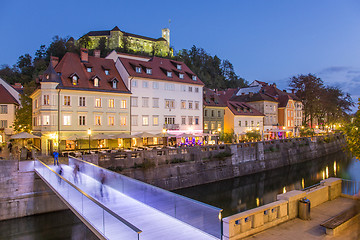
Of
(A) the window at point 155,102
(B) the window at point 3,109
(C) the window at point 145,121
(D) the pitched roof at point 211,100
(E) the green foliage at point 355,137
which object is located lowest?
(E) the green foliage at point 355,137

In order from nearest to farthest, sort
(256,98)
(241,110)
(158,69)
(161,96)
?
(161,96)
(158,69)
(241,110)
(256,98)

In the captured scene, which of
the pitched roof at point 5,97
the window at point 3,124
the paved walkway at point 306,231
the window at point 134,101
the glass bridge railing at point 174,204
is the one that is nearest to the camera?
the glass bridge railing at point 174,204

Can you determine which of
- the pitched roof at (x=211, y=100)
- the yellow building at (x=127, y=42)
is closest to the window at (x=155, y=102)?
the pitched roof at (x=211, y=100)

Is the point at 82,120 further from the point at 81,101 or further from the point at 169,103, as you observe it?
the point at 169,103

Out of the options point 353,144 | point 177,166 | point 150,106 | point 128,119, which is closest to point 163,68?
point 150,106

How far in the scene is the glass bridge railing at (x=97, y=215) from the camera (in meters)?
7.89

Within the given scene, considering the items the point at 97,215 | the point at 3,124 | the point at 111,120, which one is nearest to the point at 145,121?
the point at 111,120

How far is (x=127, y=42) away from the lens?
106 metres

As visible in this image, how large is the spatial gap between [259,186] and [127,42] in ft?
291

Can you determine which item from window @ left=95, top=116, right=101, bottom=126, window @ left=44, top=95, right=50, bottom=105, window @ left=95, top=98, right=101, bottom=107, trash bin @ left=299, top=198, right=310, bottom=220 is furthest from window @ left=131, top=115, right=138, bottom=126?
trash bin @ left=299, top=198, right=310, bottom=220

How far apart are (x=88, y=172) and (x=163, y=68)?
1097 inches

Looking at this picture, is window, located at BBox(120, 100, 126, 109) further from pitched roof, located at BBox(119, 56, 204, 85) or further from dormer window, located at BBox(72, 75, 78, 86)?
dormer window, located at BBox(72, 75, 78, 86)

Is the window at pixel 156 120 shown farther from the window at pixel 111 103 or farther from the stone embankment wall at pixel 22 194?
the stone embankment wall at pixel 22 194

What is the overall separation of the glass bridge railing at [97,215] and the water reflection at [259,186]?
12762 millimetres
